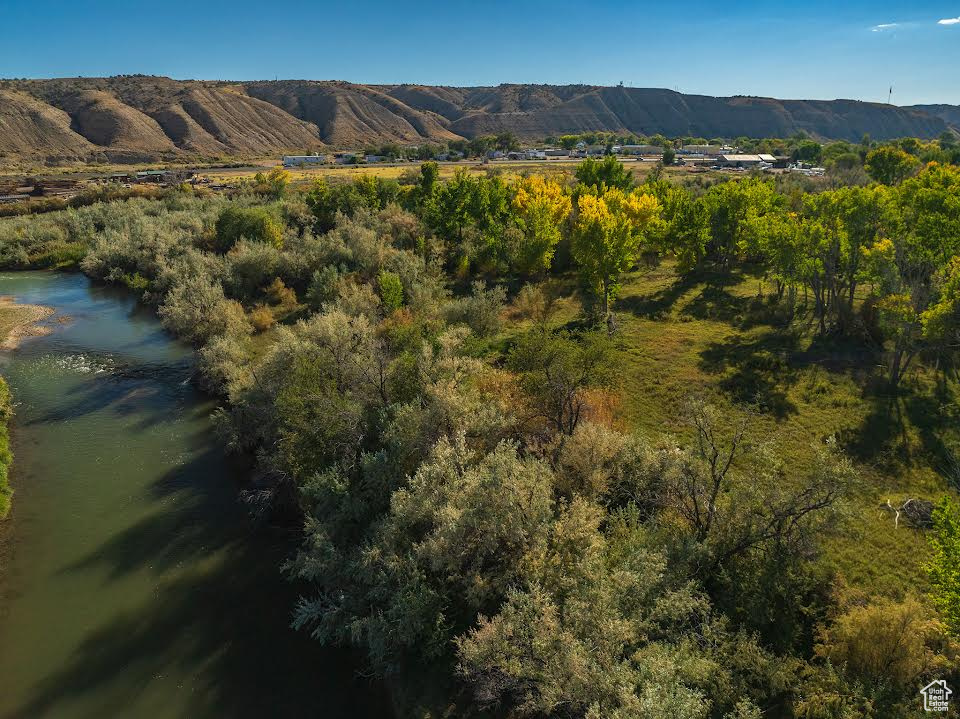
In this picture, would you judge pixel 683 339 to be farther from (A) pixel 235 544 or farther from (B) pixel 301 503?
(A) pixel 235 544

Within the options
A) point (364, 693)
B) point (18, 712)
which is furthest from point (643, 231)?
point (18, 712)

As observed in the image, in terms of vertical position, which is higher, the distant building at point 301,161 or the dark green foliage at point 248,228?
the distant building at point 301,161

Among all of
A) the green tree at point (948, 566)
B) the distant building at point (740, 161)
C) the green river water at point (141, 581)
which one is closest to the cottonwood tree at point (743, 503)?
the green tree at point (948, 566)

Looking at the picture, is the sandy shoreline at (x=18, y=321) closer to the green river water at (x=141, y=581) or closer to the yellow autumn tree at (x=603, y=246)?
the green river water at (x=141, y=581)

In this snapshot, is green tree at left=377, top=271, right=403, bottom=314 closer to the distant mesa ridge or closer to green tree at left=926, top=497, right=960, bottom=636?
green tree at left=926, top=497, right=960, bottom=636

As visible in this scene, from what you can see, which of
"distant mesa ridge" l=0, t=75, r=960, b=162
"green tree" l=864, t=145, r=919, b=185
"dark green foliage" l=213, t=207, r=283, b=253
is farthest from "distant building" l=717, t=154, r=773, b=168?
"distant mesa ridge" l=0, t=75, r=960, b=162

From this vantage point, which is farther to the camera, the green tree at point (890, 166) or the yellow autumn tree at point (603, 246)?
the green tree at point (890, 166)
